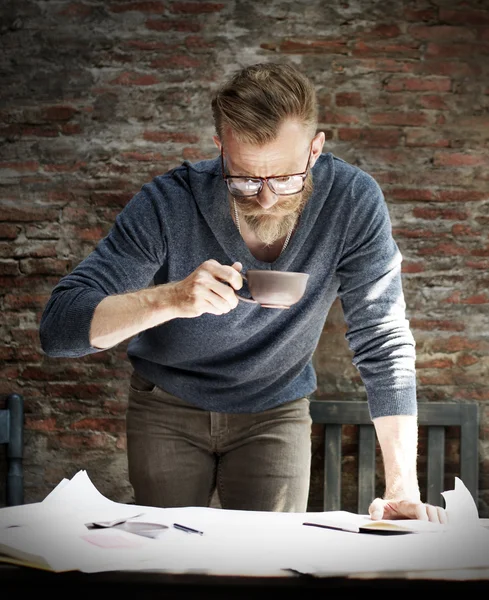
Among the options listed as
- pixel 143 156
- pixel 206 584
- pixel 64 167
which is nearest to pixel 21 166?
pixel 64 167

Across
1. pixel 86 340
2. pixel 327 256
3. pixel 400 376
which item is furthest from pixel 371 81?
pixel 86 340

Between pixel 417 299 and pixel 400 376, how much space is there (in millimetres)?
1306

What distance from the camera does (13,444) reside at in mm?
2855

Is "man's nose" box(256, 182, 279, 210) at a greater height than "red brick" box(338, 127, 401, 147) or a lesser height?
lesser

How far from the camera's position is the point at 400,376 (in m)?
1.67

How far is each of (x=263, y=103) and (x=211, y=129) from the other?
1.36 meters

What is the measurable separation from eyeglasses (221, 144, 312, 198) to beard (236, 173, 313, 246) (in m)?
0.02

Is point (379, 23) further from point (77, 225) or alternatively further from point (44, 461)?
point (44, 461)

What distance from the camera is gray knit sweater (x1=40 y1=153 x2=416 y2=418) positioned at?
171cm

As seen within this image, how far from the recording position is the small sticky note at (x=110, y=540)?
1049 mm

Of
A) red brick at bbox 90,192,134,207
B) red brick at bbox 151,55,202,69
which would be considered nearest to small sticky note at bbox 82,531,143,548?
red brick at bbox 90,192,134,207

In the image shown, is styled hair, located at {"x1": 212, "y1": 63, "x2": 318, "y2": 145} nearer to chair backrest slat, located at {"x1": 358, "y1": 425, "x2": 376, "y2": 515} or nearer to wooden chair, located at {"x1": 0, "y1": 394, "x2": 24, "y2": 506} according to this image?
chair backrest slat, located at {"x1": 358, "y1": 425, "x2": 376, "y2": 515}

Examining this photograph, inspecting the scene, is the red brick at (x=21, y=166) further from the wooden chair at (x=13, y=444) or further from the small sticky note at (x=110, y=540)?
the small sticky note at (x=110, y=540)

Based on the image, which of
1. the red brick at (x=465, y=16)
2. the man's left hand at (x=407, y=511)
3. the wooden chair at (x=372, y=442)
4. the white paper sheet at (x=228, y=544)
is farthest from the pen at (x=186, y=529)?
the red brick at (x=465, y=16)
